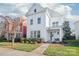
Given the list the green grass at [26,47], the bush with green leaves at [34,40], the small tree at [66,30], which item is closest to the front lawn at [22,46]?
the green grass at [26,47]

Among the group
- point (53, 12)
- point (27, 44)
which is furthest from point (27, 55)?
point (53, 12)

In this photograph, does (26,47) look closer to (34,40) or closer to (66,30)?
(34,40)

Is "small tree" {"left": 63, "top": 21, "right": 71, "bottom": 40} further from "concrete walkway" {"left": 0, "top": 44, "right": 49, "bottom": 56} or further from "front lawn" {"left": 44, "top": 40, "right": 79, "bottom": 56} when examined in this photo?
"concrete walkway" {"left": 0, "top": 44, "right": 49, "bottom": 56}

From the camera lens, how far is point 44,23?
11125 mm

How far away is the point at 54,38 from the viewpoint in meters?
11.1

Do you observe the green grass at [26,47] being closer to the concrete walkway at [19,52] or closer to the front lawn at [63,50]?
the concrete walkway at [19,52]

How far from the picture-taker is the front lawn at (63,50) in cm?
1084

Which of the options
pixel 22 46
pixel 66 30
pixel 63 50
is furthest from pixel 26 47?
pixel 66 30

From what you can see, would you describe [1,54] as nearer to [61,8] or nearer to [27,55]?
[27,55]

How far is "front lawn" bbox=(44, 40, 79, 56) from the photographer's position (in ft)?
35.6

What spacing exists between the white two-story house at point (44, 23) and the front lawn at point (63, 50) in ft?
0.56

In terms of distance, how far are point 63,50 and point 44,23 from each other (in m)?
0.69

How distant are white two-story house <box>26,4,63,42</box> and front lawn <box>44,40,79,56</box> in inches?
6.7

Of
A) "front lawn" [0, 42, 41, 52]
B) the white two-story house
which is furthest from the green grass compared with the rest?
the white two-story house
